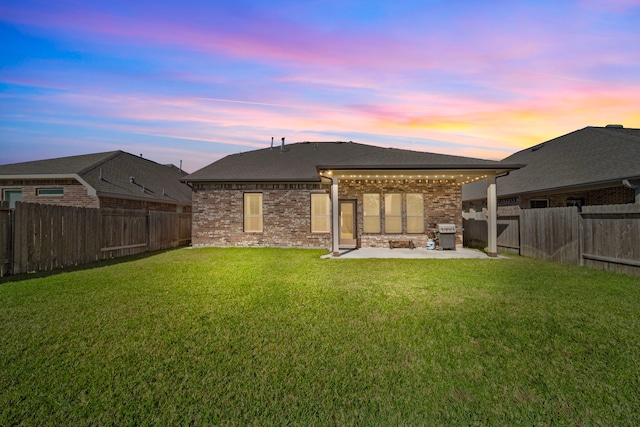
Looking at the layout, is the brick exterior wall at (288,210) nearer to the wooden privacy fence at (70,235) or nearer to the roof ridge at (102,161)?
the wooden privacy fence at (70,235)

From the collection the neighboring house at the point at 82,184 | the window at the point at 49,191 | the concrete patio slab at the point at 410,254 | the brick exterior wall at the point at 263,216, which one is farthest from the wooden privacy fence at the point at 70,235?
the concrete patio slab at the point at 410,254

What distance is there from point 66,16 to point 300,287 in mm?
8729

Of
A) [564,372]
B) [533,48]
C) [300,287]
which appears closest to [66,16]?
[300,287]

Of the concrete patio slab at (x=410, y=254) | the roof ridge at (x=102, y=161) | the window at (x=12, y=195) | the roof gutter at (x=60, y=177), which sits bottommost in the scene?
the concrete patio slab at (x=410, y=254)

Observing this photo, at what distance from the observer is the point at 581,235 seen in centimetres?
922

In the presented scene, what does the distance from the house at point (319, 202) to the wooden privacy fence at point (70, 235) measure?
255 centimetres

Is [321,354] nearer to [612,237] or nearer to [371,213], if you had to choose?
[612,237]

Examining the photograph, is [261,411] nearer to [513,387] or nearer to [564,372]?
[513,387]

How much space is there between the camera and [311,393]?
107 inches

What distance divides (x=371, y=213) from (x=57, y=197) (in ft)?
49.5

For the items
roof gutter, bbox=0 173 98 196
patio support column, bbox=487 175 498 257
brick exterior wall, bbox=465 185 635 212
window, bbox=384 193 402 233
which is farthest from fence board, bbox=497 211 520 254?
roof gutter, bbox=0 173 98 196

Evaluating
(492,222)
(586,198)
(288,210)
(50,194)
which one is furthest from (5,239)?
(586,198)

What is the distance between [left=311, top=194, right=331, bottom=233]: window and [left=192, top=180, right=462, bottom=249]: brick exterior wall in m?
0.19

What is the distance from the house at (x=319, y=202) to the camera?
44.8 ft
